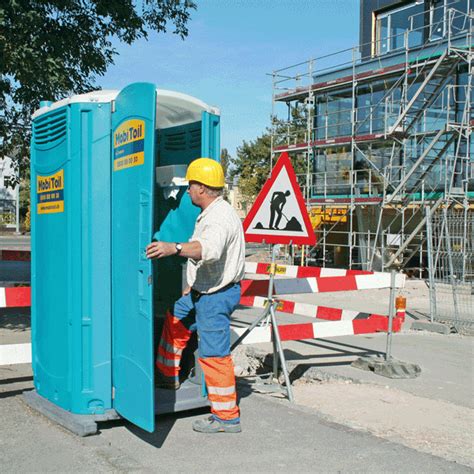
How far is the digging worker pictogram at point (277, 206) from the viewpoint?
6262 millimetres

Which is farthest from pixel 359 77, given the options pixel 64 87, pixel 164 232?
pixel 164 232

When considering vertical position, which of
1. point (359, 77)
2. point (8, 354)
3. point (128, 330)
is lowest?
point (8, 354)

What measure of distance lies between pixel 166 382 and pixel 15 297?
1.52 metres

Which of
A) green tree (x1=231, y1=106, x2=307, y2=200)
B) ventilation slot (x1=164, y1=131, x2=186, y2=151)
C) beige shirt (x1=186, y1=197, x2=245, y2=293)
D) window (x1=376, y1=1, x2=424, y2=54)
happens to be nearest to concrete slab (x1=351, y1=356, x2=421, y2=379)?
beige shirt (x1=186, y1=197, x2=245, y2=293)

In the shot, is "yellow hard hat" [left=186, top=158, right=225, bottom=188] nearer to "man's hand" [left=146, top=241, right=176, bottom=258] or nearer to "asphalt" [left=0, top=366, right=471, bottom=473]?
"man's hand" [left=146, top=241, right=176, bottom=258]

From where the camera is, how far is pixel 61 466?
4.10 m

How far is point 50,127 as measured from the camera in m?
A: 5.12

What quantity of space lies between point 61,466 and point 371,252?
62.4 feet

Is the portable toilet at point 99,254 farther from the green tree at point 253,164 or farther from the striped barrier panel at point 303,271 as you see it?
the green tree at point 253,164

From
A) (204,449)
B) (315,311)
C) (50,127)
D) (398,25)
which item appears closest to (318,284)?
(315,311)

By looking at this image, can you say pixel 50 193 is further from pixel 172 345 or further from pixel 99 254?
pixel 172 345

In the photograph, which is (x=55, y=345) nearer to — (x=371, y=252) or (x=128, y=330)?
(x=128, y=330)

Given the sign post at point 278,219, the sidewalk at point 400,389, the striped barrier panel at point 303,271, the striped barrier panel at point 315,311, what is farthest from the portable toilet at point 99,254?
the striped barrier panel at point 303,271

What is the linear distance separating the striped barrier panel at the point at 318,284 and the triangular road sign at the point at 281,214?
527 mm
